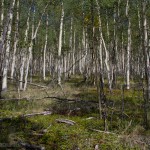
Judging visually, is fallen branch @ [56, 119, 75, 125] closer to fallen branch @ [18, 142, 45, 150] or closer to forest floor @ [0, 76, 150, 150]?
forest floor @ [0, 76, 150, 150]

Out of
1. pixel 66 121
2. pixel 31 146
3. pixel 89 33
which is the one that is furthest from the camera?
pixel 89 33

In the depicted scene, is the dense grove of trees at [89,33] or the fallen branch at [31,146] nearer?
the fallen branch at [31,146]

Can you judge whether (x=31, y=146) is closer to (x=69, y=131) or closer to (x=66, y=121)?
(x=69, y=131)

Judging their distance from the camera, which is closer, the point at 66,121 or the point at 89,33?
the point at 66,121

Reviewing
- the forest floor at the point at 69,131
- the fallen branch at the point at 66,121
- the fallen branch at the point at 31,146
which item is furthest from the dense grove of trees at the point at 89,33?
the fallen branch at the point at 31,146

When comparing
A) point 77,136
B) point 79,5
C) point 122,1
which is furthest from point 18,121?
point 122,1

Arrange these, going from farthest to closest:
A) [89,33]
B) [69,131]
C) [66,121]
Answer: [89,33]
[66,121]
[69,131]

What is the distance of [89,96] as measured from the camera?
61.7 ft

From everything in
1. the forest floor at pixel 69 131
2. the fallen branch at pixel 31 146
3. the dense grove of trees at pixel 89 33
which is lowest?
the fallen branch at pixel 31 146

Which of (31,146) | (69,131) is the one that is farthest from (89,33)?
(31,146)

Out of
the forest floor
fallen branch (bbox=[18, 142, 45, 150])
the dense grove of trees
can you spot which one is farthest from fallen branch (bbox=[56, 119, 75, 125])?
fallen branch (bbox=[18, 142, 45, 150])

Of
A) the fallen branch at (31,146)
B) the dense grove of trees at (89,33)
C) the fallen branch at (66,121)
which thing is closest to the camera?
the fallen branch at (31,146)

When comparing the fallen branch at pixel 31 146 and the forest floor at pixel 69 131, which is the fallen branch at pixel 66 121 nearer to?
the forest floor at pixel 69 131

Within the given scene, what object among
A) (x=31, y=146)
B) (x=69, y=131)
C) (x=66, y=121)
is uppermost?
(x=66, y=121)
